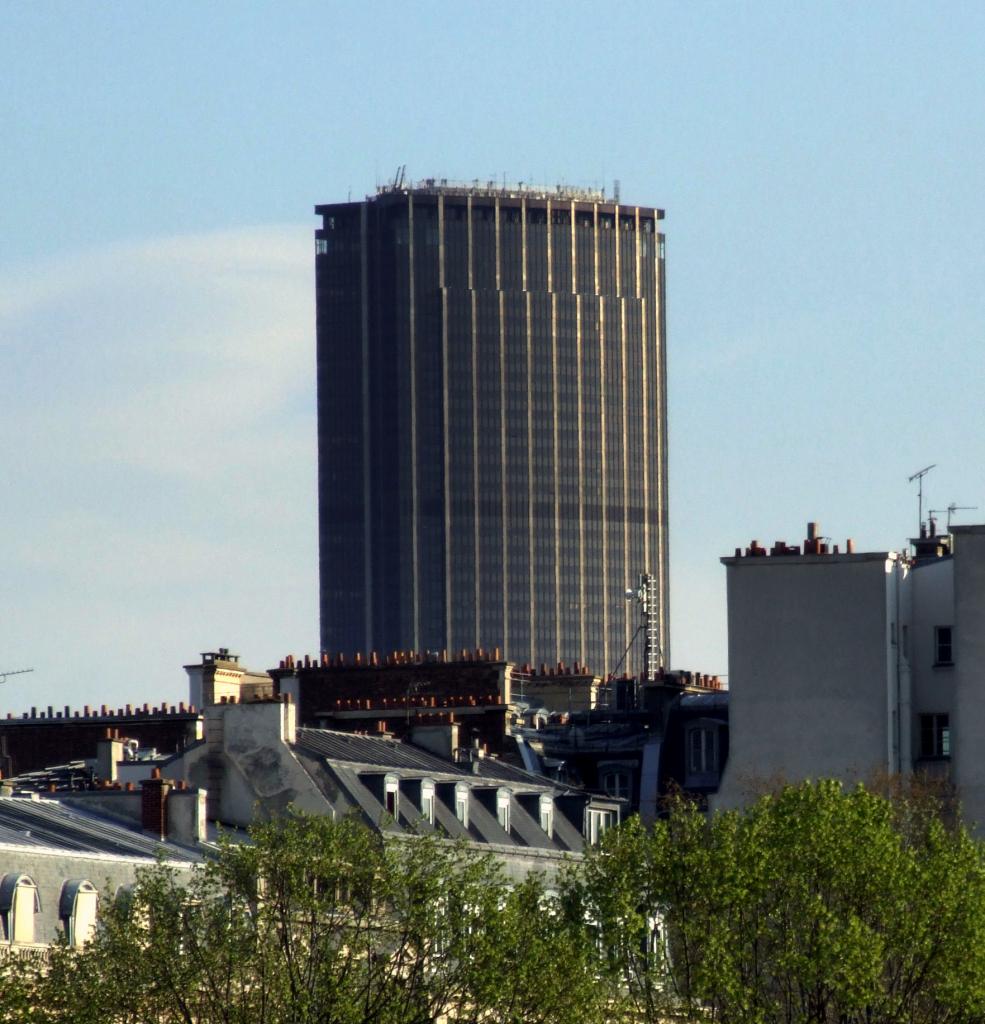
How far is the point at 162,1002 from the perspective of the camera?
70062 millimetres

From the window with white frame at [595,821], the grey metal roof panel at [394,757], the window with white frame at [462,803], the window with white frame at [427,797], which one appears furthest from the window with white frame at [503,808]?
the window with white frame at [595,821]

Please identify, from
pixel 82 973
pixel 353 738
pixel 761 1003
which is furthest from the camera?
pixel 353 738

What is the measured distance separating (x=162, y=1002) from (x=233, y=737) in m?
30.1

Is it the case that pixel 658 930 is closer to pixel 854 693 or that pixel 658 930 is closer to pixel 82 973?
pixel 82 973

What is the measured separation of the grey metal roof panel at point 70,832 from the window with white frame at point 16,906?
1.40 m

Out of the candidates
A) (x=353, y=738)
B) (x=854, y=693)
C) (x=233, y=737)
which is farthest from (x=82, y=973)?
(x=854, y=693)

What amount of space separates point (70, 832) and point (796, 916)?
715 inches

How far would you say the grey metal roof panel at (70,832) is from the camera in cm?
8319

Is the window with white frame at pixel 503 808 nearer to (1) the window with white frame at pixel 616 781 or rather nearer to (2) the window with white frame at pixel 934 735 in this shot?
(1) the window with white frame at pixel 616 781

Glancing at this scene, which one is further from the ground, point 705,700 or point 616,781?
point 705,700

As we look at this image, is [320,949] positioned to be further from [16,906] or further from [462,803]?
[462,803]

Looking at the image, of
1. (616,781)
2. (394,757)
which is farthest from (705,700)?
(394,757)

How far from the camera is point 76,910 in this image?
80688 mm

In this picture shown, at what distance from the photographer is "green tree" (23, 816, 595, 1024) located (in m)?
69.7
